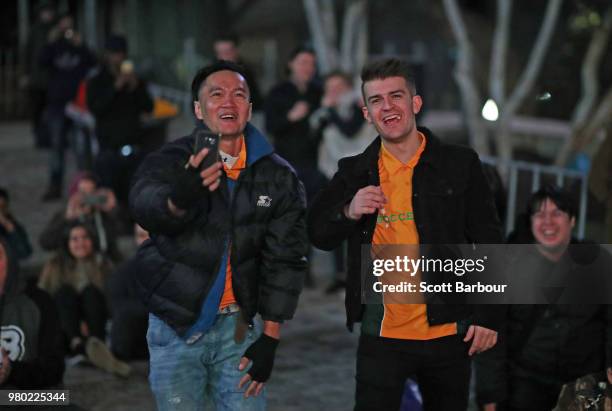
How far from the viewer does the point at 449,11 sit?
14.5 m

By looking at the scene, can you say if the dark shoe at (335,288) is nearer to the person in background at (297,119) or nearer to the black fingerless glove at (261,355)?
the person in background at (297,119)

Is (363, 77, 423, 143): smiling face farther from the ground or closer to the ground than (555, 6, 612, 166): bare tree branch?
closer to the ground

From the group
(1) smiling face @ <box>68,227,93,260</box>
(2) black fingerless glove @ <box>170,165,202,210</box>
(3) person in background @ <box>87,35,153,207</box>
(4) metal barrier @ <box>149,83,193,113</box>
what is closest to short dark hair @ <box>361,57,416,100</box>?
(2) black fingerless glove @ <box>170,165,202,210</box>

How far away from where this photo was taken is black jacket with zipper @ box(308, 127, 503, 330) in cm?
455

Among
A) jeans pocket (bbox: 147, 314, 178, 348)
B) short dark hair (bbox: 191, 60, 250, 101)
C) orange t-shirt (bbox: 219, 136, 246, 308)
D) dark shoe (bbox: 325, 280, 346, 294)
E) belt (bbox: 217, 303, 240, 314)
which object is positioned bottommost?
dark shoe (bbox: 325, 280, 346, 294)

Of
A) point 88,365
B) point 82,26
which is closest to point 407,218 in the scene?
point 88,365

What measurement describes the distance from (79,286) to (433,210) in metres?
4.30

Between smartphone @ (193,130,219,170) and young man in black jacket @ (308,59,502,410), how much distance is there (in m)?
0.68

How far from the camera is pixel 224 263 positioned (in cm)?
438

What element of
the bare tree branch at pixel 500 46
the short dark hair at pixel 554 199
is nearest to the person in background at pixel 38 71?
the bare tree branch at pixel 500 46

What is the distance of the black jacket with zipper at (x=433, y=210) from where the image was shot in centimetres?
455

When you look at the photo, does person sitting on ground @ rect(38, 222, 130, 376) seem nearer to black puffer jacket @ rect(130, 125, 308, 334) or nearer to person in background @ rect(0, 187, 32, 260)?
person in background @ rect(0, 187, 32, 260)

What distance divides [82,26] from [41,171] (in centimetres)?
1046

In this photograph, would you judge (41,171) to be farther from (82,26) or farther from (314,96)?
(82,26)
